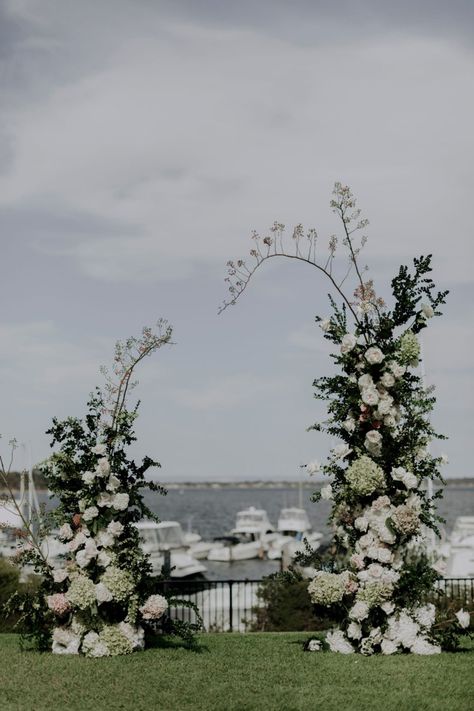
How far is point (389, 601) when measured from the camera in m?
12.4

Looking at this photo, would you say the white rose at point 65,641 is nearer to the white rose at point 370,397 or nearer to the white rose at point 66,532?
the white rose at point 66,532

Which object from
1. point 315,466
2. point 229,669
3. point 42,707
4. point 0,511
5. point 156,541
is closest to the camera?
point 42,707

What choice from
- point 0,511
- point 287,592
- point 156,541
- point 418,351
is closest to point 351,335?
point 418,351

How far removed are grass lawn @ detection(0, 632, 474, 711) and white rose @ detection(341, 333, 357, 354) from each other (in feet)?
13.4

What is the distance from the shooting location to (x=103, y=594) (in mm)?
12430

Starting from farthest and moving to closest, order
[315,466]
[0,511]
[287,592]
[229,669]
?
[0,511] → [287,592] → [315,466] → [229,669]

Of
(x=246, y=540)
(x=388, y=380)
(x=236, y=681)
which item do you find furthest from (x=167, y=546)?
(x=236, y=681)

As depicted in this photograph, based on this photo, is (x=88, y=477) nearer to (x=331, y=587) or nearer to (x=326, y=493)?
(x=326, y=493)

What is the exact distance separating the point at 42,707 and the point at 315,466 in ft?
16.7

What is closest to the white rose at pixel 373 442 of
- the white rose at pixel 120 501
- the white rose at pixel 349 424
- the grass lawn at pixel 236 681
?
the white rose at pixel 349 424

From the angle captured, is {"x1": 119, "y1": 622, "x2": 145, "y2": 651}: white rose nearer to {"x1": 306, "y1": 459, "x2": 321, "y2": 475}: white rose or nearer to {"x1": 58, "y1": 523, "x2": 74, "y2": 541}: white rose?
{"x1": 58, "y1": 523, "x2": 74, "y2": 541}: white rose

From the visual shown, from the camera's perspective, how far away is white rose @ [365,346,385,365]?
12727 millimetres

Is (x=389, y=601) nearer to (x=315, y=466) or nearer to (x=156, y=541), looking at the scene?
(x=315, y=466)

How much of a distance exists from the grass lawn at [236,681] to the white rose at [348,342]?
4.08 metres
